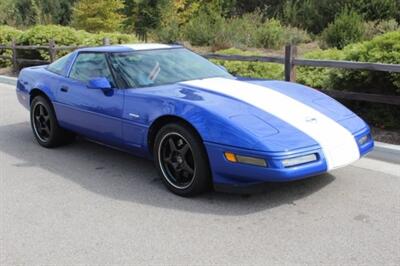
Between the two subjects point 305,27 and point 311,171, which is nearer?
point 311,171

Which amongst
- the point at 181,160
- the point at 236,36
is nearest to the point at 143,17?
the point at 236,36

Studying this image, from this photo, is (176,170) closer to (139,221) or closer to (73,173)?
(139,221)

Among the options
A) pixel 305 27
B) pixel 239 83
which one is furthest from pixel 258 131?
pixel 305 27

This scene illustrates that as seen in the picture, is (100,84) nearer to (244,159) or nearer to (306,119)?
(244,159)

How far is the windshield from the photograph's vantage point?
5.24m

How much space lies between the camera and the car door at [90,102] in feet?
17.0

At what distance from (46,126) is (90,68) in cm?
112

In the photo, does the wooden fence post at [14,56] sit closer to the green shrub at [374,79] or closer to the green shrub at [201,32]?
the green shrub at [201,32]

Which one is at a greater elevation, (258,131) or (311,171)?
(258,131)

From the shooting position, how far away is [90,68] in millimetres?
5738

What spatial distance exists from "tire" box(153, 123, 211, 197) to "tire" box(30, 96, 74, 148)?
1965mm

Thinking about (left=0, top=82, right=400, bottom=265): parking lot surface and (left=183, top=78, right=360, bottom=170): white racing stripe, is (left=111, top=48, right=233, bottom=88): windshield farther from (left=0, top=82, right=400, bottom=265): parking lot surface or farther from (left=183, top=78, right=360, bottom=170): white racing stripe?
(left=0, top=82, right=400, bottom=265): parking lot surface

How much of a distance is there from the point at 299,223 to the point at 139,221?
127 centimetres

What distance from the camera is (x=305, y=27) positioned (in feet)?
69.3
